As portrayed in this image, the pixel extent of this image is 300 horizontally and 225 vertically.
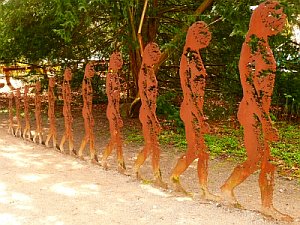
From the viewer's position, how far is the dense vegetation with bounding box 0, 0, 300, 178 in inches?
300

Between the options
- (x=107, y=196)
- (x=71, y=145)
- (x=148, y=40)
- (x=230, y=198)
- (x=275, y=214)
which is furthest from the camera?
(x=148, y=40)

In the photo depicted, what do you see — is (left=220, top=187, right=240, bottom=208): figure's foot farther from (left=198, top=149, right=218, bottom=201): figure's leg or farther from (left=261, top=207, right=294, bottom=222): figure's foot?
(left=261, top=207, right=294, bottom=222): figure's foot

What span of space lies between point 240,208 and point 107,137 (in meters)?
4.79

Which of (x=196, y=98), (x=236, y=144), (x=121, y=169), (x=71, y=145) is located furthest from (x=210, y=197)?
(x=236, y=144)

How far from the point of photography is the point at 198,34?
4.21 meters

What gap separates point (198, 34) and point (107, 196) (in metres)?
1.94

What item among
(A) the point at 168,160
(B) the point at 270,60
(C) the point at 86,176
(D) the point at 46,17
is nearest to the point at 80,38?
(D) the point at 46,17

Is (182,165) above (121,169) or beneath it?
above

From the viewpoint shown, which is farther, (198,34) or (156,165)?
(156,165)

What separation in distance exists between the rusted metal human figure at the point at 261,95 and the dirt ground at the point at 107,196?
380 millimetres

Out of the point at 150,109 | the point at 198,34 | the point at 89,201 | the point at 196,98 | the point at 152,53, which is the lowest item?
the point at 89,201

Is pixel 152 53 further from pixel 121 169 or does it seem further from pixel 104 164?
pixel 104 164

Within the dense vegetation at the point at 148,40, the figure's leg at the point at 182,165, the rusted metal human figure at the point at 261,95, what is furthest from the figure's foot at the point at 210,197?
the dense vegetation at the point at 148,40

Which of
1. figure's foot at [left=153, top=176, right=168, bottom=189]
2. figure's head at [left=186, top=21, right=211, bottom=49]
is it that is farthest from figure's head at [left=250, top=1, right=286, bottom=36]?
figure's foot at [left=153, top=176, right=168, bottom=189]
